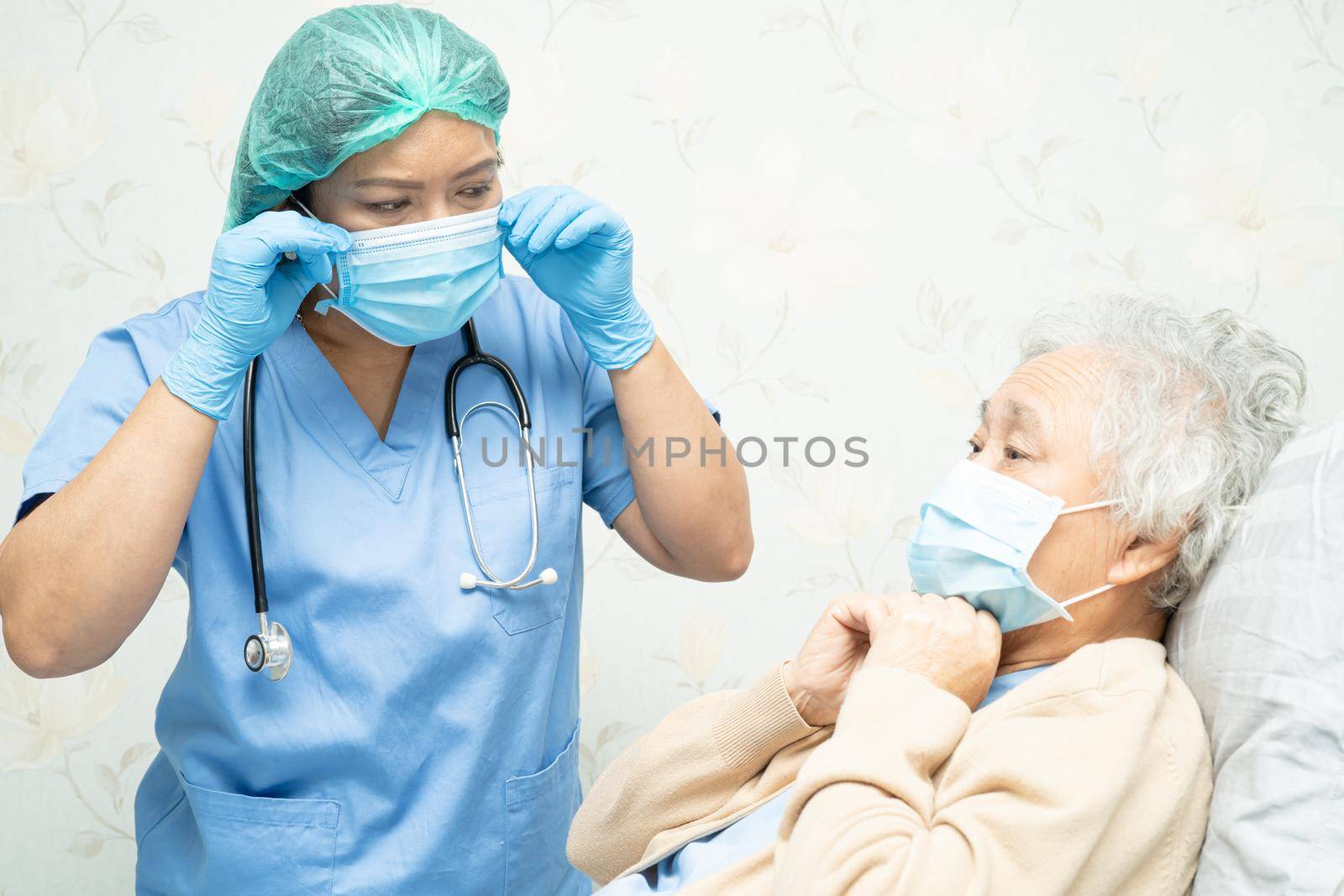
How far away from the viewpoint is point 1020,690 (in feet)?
3.37

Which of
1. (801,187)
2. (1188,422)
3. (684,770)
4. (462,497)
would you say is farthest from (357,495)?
(801,187)

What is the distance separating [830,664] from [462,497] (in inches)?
18.3

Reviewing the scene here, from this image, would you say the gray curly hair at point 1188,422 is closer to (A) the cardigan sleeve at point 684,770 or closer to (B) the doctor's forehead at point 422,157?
(A) the cardigan sleeve at point 684,770

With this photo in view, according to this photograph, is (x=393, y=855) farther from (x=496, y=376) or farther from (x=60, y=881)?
(x=60, y=881)

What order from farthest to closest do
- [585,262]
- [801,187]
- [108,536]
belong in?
[801,187] → [585,262] → [108,536]

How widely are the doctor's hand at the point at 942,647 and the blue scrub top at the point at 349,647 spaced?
45cm

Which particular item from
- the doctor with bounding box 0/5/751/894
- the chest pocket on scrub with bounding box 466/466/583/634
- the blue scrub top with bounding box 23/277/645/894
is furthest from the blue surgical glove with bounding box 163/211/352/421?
the chest pocket on scrub with bounding box 466/466/583/634

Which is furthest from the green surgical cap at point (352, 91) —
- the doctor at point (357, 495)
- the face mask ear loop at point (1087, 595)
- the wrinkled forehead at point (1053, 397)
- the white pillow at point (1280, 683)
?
the white pillow at point (1280, 683)

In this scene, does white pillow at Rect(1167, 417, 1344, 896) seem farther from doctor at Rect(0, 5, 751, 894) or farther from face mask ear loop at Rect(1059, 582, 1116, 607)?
doctor at Rect(0, 5, 751, 894)

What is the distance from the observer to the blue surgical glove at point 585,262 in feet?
4.08

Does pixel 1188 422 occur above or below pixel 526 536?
above

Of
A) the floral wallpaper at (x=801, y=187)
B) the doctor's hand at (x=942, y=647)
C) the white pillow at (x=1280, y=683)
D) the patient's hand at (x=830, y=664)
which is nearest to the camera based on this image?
the white pillow at (x=1280, y=683)

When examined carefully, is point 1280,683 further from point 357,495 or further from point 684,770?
point 357,495

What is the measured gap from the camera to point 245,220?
4.30ft
